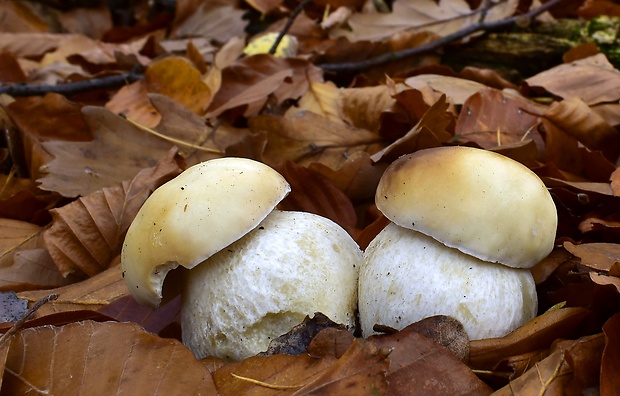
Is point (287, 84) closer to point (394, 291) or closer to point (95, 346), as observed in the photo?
point (394, 291)

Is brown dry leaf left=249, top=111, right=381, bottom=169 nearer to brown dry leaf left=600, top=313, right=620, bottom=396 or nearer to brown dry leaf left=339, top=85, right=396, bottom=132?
brown dry leaf left=339, top=85, right=396, bottom=132

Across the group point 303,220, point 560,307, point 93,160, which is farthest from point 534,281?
point 93,160

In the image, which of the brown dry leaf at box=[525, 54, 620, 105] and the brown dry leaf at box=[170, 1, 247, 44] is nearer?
the brown dry leaf at box=[525, 54, 620, 105]

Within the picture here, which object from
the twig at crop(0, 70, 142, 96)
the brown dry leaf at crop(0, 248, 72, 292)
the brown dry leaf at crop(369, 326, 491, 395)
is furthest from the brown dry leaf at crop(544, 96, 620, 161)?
the twig at crop(0, 70, 142, 96)

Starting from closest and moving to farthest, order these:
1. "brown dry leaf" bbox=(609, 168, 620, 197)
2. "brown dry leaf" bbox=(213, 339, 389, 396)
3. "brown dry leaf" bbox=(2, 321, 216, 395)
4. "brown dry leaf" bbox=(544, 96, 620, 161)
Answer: "brown dry leaf" bbox=(213, 339, 389, 396), "brown dry leaf" bbox=(2, 321, 216, 395), "brown dry leaf" bbox=(609, 168, 620, 197), "brown dry leaf" bbox=(544, 96, 620, 161)

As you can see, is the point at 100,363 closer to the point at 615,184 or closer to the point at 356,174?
the point at 356,174

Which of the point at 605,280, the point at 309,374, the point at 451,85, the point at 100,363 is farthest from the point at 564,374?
the point at 451,85

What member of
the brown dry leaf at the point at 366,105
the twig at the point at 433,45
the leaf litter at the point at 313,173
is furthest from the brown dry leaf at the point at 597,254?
the twig at the point at 433,45
